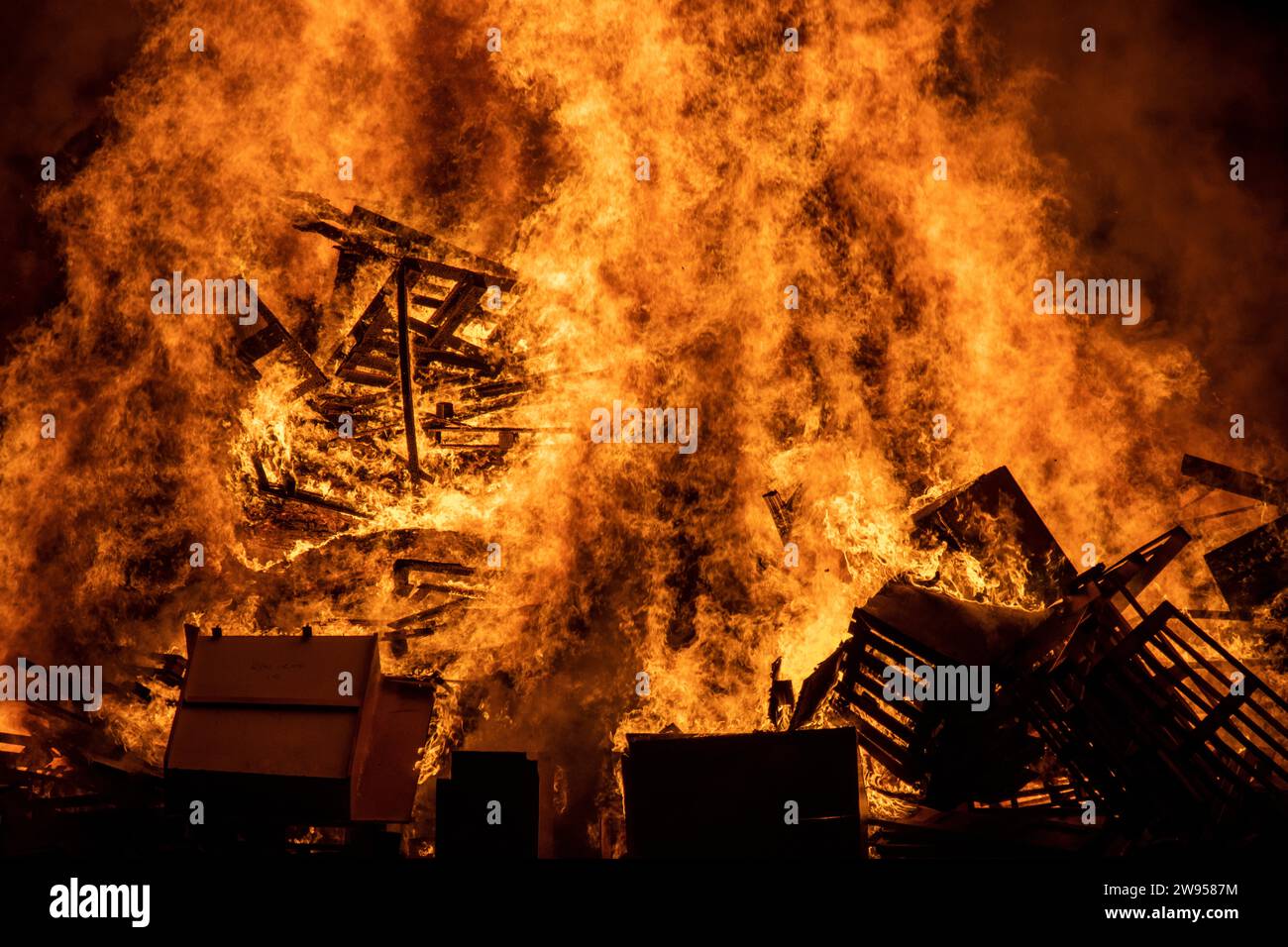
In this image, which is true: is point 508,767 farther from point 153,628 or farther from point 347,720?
point 153,628

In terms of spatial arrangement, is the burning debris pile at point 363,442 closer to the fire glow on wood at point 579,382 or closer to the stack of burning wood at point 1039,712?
the fire glow on wood at point 579,382

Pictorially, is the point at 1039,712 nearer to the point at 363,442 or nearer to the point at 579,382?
the point at 579,382

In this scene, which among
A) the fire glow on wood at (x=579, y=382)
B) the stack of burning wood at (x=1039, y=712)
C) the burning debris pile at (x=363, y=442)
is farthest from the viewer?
the fire glow on wood at (x=579, y=382)

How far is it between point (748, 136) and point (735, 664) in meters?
4.55

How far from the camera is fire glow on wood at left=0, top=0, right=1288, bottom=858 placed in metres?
7.19

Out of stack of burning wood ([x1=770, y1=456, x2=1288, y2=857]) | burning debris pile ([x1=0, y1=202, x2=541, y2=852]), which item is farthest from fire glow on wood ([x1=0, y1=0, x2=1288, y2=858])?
stack of burning wood ([x1=770, y1=456, x2=1288, y2=857])

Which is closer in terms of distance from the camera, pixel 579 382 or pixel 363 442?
pixel 363 442

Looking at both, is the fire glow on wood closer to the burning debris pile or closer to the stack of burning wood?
the burning debris pile

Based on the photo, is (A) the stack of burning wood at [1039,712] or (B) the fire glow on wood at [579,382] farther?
(B) the fire glow on wood at [579,382]

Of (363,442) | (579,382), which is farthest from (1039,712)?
(363,442)

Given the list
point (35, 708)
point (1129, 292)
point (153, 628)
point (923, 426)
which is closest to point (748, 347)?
point (923, 426)

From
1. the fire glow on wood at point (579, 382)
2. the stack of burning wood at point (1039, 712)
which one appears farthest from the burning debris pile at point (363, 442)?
the stack of burning wood at point (1039, 712)

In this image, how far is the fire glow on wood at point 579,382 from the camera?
719cm

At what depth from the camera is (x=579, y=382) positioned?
24.3 feet
